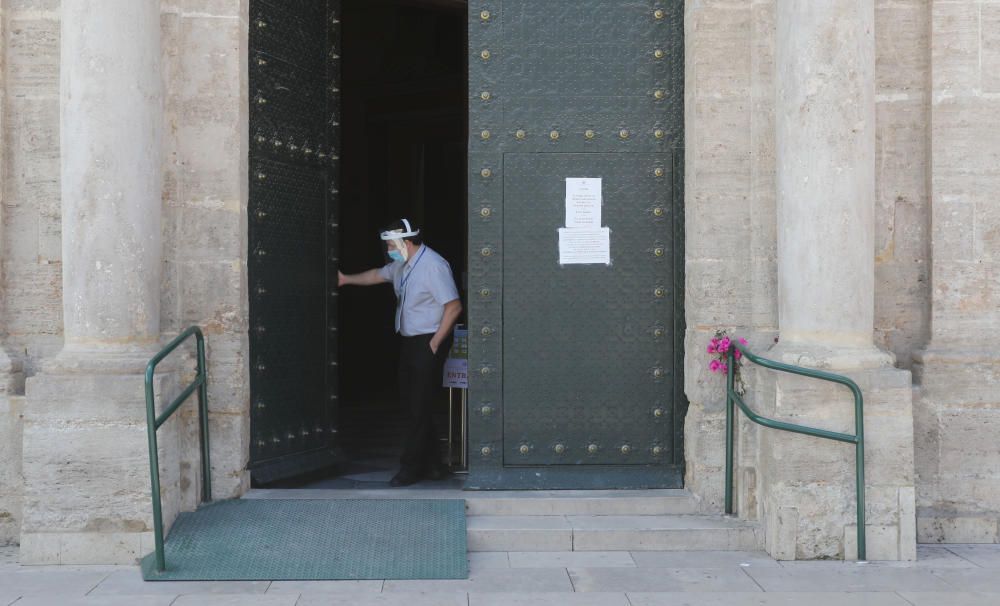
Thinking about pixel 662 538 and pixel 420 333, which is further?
pixel 420 333

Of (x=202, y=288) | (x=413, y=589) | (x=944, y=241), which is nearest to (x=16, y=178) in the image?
(x=202, y=288)

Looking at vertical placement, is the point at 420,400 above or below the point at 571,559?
above

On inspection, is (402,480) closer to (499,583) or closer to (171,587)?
(499,583)

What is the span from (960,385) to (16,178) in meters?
5.29

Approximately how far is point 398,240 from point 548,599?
2.80 m

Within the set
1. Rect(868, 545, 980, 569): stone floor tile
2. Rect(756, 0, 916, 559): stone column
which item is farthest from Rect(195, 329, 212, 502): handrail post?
Rect(868, 545, 980, 569): stone floor tile

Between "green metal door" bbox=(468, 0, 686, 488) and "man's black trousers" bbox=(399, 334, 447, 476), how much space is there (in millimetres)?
613

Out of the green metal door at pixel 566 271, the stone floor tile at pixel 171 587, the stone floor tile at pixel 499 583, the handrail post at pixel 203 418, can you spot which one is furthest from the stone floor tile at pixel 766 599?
the handrail post at pixel 203 418

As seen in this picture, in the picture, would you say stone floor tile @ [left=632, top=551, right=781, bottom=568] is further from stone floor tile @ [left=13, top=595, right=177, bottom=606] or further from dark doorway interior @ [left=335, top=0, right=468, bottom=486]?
dark doorway interior @ [left=335, top=0, right=468, bottom=486]

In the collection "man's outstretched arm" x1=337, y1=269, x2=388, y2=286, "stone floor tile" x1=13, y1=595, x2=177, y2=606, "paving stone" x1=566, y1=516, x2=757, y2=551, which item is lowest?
"stone floor tile" x1=13, y1=595, x2=177, y2=606

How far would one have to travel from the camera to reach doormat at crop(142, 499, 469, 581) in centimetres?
473

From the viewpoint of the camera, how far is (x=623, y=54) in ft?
19.3

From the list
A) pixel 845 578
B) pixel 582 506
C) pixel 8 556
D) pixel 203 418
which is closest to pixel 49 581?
pixel 8 556

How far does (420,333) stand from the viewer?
21.0 ft
